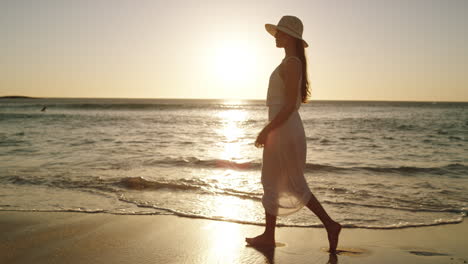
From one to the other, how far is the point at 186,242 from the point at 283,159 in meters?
1.25

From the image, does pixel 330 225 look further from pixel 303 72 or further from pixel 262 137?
pixel 303 72

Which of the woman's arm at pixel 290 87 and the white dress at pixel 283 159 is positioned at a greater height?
the woman's arm at pixel 290 87

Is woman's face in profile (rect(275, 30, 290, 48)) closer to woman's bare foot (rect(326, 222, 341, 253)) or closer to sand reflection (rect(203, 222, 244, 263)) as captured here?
woman's bare foot (rect(326, 222, 341, 253))

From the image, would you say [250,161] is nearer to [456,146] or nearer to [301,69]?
[301,69]

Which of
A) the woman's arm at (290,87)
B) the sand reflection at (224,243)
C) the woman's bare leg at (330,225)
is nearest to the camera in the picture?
the woman's arm at (290,87)

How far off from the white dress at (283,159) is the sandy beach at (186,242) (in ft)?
1.56

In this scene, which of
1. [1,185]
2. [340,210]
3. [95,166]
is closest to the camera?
[340,210]

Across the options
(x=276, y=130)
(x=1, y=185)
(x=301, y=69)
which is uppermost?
(x=301, y=69)

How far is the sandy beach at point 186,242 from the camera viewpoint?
3398 millimetres

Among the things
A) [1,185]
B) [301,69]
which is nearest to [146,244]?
[301,69]

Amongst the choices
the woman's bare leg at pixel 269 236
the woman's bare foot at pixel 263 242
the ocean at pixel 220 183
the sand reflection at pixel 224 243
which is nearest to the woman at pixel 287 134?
the woman's bare leg at pixel 269 236

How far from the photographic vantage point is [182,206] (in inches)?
211

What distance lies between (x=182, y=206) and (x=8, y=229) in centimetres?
204

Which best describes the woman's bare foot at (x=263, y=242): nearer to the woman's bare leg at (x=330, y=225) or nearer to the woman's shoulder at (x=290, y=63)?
the woman's bare leg at (x=330, y=225)
